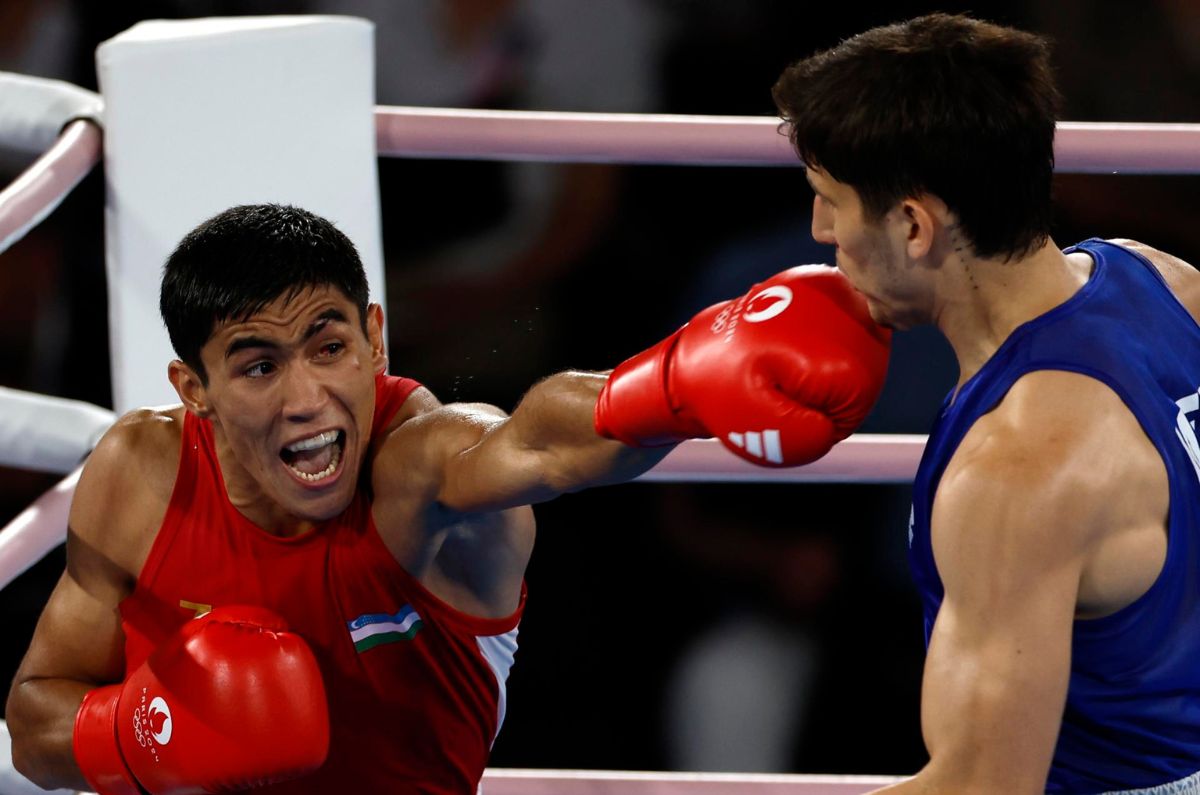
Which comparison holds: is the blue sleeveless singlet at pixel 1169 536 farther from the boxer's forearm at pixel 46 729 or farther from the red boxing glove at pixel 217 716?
the boxer's forearm at pixel 46 729

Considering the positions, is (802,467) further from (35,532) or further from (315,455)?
(35,532)

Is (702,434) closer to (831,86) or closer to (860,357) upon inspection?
(860,357)

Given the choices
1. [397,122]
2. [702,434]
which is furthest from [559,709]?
[702,434]

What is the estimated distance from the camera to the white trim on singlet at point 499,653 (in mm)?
1639

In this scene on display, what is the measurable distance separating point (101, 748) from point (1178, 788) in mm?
1045

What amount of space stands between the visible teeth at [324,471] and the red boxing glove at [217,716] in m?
0.15

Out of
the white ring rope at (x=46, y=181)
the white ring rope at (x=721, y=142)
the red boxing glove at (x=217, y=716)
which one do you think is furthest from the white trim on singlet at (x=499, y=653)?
the white ring rope at (x=46, y=181)

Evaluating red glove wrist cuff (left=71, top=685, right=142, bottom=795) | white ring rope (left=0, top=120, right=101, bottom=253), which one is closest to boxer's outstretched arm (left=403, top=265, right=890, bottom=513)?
red glove wrist cuff (left=71, top=685, right=142, bottom=795)

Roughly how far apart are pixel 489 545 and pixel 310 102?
638mm

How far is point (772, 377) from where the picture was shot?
1.28 metres

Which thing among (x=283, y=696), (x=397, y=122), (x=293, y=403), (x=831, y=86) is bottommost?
(x=283, y=696)

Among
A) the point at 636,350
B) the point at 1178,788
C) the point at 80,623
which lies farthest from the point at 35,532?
the point at 636,350

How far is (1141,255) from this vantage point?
135 cm

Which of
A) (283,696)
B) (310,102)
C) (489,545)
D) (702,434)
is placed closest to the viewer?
(702,434)
